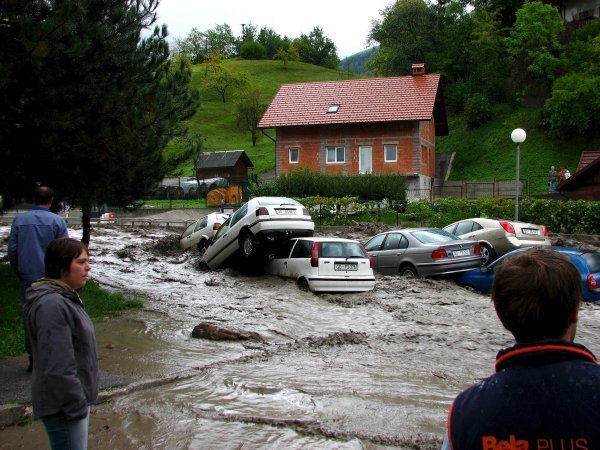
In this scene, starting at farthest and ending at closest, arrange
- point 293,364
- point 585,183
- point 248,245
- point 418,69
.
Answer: point 418,69, point 585,183, point 248,245, point 293,364

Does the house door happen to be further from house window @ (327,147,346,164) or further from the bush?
the bush

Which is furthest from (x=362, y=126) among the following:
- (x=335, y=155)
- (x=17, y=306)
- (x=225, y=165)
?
(x=17, y=306)

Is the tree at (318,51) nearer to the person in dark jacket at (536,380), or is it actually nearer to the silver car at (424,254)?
the silver car at (424,254)

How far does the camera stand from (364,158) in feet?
147

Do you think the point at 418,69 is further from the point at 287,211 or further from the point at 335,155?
the point at 287,211

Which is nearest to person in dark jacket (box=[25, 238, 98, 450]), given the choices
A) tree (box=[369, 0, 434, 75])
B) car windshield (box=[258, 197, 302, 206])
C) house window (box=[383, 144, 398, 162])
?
car windshield (box=[258, 197, 302, 206])

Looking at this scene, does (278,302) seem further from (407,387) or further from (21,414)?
(21,414)

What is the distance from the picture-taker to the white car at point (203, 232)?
22250mm

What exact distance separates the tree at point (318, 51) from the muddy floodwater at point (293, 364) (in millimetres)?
123298

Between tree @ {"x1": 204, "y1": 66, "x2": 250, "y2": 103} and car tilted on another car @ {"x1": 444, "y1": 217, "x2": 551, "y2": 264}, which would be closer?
car tilted on another car @ {"x1": 444, "y1": 217, "x2": 551, "y2": 264}

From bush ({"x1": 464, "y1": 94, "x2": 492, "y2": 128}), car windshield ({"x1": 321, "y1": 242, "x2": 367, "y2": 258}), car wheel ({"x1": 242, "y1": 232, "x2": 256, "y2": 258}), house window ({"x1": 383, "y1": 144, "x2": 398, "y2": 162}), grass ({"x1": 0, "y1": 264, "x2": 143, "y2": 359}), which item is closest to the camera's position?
grass ({"x1": 0, "y1": 264, "x2": 143, "y2": 359})

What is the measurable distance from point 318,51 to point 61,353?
13608 centimetres

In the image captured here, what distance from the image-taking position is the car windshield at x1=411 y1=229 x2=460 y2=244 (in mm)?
16016

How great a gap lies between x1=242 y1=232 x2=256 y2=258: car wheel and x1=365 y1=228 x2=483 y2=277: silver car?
134 inches
